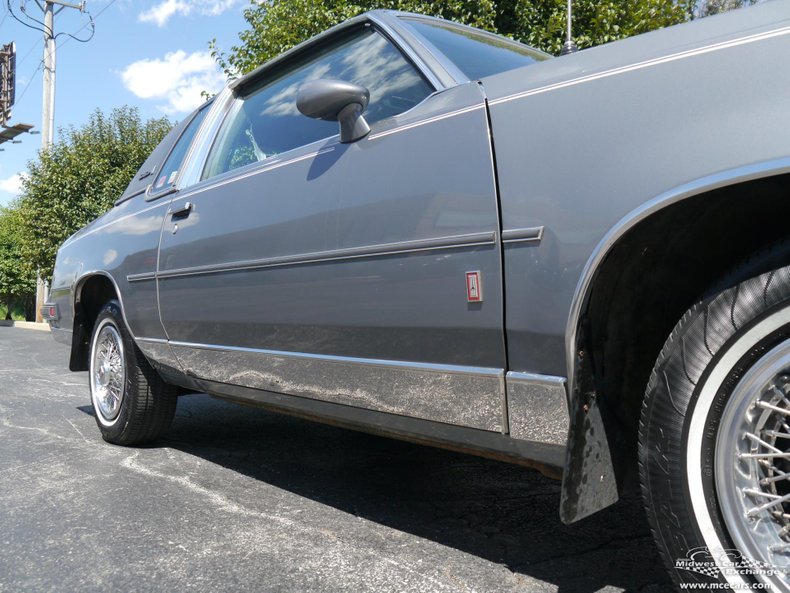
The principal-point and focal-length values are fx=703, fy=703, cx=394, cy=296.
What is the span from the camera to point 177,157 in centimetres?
364

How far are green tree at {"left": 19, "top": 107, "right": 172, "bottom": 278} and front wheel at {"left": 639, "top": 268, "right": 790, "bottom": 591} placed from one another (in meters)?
16.3

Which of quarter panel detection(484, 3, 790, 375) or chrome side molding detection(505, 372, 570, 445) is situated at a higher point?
quarter panel detection(484, 3, 790, 375)

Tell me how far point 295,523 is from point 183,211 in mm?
1441

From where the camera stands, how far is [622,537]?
2312mm

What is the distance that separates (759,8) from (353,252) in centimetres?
123

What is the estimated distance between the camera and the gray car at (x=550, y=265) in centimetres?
143

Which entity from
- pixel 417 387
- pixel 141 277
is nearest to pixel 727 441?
pixel 417 387

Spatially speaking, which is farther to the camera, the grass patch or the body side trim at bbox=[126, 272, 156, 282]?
the grass patch

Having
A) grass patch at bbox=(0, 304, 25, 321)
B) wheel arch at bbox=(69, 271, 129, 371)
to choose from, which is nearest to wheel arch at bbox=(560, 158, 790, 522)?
wheel arch at bbox=(69, 271, 129, 371)

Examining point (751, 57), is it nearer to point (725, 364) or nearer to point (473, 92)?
point (725, 364)

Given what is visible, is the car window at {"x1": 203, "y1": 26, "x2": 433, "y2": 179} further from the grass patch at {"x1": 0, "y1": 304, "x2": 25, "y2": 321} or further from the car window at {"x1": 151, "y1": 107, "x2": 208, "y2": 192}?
the grass patch at {"x1": 0, "y1": 304, "x2": 25, "y2": 321}

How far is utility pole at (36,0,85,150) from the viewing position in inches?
782

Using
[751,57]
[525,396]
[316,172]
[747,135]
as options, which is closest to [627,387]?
[525,396]

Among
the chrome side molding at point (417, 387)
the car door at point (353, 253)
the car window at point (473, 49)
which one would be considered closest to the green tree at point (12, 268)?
the car door at point (353, 253)
